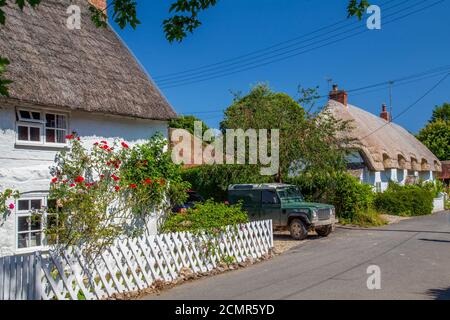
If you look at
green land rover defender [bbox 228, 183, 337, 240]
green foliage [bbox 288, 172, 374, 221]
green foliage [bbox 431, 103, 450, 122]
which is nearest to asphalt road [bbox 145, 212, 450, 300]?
green land rover defender [bbox 228, 183, 337, 240]

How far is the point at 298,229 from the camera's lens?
16328mm

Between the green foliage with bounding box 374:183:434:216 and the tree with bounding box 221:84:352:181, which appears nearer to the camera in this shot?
the tree with bounding box 221:84:352:181

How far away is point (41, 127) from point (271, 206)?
8.15 meters

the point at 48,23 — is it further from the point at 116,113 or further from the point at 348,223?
the point at 348,223

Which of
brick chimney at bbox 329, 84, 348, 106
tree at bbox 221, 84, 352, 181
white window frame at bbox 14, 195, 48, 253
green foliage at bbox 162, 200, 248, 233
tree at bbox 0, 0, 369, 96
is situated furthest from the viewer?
brick chimney at bbox 329, 84, 348, 106

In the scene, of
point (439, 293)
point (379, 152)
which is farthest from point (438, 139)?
point (439, 293)

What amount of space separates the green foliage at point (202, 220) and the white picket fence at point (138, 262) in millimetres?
191

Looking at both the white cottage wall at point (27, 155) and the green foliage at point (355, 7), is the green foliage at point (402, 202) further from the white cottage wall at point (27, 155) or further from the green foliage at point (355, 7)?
the green foliage at point (355, 7)

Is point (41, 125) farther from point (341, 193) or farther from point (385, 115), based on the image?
point (385, 115)

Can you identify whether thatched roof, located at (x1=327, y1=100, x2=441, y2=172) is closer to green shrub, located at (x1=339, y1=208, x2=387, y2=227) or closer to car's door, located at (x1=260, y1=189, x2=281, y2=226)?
green shrub, located at (x1=339, y1=208, x2=387, y2=227)

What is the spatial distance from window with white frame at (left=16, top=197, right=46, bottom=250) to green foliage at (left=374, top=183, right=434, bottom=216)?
813 inches

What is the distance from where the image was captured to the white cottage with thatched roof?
11.1 m

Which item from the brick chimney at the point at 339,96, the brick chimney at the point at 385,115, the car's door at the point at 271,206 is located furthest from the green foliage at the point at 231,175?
the brick chimney at the point at 385,115
